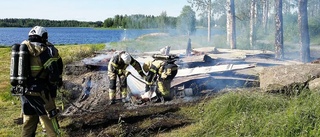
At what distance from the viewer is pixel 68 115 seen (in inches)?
300

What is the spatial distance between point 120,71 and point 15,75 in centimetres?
374

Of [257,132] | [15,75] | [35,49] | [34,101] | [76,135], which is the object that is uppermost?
[35,49]

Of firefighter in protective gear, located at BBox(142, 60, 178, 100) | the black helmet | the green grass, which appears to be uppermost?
the black helmet

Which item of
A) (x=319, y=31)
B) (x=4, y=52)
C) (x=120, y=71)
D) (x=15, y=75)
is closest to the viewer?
(x=15, y=75)

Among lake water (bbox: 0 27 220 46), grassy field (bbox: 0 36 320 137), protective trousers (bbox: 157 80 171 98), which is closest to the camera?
grassy field (bbox: 0 36 320 137)

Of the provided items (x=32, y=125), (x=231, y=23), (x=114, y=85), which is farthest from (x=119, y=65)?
(x=231, y=23)

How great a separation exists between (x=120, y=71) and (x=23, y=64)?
378 centimetres

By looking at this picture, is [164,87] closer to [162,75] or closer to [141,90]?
[162,75]

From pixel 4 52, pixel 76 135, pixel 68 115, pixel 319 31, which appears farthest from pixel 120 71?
pixel 319 31

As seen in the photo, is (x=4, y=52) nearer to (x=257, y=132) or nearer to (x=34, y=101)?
(x=34, y=101)

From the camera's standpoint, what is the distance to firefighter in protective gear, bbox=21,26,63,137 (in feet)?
17.6

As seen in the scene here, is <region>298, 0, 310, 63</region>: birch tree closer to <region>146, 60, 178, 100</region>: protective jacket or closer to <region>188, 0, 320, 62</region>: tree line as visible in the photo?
<region>188, 0, 320, 62</region>: tree line

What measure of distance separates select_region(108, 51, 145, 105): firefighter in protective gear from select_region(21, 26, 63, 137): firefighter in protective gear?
9.96ft

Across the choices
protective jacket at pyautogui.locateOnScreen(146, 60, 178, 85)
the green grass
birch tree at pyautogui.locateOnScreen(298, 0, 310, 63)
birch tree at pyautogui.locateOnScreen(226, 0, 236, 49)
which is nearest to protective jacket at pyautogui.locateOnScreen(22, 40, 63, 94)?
the green grass
